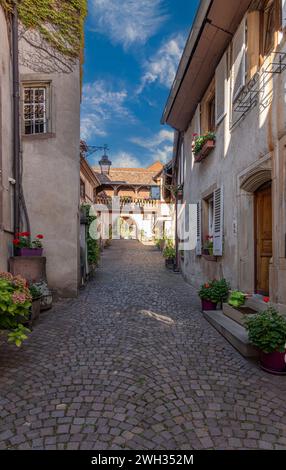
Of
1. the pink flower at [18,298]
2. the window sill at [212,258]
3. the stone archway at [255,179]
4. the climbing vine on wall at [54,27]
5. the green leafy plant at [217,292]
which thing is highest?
the climbing vine on wall at [54,27]

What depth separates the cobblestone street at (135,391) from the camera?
2.24 m

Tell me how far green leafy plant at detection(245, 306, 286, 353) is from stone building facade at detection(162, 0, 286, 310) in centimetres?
77

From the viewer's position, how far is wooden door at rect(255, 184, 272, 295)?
518 cm

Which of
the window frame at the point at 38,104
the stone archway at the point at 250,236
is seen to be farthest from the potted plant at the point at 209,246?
the window frame at the point at 38,104

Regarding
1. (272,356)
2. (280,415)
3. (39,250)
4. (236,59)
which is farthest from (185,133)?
(280,415)

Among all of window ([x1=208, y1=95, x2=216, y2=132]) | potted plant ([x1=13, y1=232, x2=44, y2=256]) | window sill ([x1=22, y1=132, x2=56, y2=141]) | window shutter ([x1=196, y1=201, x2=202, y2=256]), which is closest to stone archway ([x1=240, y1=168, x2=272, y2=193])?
window shutter ([x1=196, y1=201, x2=202, y2=256])

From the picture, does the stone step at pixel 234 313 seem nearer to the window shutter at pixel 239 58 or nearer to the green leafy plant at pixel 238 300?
the green leafy plant at pixel 238 300

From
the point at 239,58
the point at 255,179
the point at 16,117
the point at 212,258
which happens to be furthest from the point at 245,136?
the point at 16,117

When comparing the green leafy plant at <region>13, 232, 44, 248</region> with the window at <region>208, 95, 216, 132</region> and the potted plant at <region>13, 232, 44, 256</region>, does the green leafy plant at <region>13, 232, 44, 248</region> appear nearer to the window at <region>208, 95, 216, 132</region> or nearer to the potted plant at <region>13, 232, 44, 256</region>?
the potted plant at <region>13, 232, 44, 256</region>

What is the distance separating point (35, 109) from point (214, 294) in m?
6.51

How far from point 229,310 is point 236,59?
4797 millimetres

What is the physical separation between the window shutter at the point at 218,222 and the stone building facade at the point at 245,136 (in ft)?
0.07

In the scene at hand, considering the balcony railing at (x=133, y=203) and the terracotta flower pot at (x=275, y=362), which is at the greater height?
the balcony railing at (x=133, y=203)

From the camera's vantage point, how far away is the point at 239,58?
5484 mm
